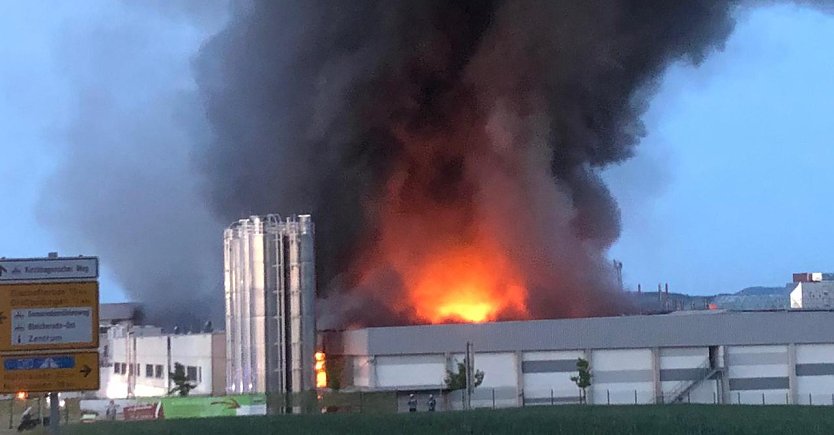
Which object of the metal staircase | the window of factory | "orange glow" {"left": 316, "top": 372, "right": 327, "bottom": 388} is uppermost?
the window of factory

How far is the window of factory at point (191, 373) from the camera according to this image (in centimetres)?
4972

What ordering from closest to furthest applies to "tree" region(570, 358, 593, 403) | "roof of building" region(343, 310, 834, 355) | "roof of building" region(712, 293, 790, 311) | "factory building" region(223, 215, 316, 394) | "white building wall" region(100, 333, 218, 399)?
"factory building" region(223, 215, 316, 394), "tree" region(570, 358, 593, 403), "roof of building" region(343, 310, 834, 355), "white building wall" region(100, 333, 218, 399), "roof of building" region(712, 293, 790, 311)

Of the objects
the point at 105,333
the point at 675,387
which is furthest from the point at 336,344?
the point at 105,333

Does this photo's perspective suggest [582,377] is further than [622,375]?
No

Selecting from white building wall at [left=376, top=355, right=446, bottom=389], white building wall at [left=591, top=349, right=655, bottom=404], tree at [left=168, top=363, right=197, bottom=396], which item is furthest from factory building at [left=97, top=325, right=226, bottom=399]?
white building wall at [left=591, top=349, right=655, bottom=404]

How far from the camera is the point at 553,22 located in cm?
5384

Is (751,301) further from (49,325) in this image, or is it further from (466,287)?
(49,325)

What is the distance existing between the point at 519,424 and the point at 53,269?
9310 millimetres

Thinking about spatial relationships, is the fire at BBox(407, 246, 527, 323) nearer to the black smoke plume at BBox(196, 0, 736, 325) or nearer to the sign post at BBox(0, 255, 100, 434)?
the black smoke plume at BBox(196, 0, 736, 325)

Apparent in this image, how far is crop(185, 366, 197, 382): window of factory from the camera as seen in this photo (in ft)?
163

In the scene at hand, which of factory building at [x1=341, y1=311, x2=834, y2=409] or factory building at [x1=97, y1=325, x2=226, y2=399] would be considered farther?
factory building at [x1=97, y1=325, x2=226, y2=399]

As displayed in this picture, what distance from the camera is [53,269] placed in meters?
12.8

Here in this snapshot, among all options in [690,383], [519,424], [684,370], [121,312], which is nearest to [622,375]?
[684,370]

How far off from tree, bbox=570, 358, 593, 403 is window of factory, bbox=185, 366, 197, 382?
1677 cm
